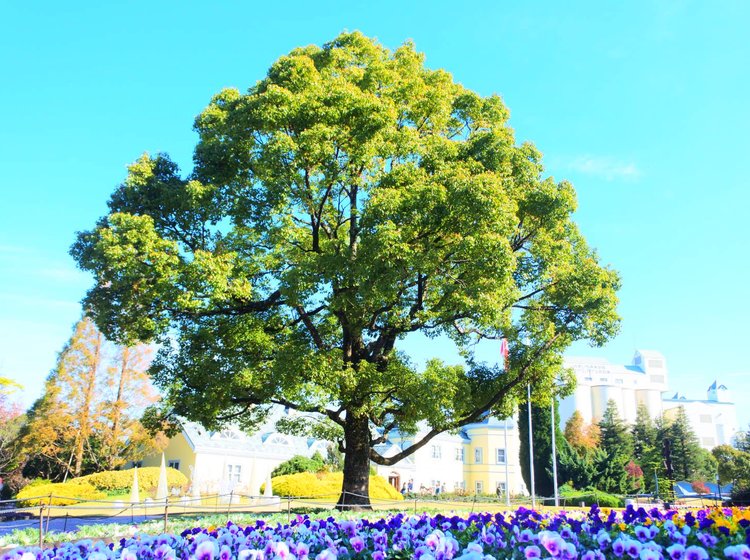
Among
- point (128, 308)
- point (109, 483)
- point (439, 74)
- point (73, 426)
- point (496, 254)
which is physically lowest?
point (109, 483)

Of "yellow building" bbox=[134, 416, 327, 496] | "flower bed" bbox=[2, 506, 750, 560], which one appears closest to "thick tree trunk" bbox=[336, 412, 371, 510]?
"flower bed" bbox=[2, 506, 750, 560]

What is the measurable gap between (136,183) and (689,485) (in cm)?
5629

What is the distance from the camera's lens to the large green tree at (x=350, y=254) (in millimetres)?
13320

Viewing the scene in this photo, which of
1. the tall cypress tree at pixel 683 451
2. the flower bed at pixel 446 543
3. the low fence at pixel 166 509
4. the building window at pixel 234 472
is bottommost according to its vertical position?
the low fence at pixel 166 509

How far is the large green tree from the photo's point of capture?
1332 centimetres

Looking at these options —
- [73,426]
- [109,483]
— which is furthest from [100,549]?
[73,426]

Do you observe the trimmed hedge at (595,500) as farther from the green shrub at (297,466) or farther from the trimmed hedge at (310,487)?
the green shrub at (297,466)

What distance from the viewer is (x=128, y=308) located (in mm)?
14172

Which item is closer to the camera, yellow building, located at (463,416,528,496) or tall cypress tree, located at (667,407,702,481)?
yellow building, located at (463,416,528,496)

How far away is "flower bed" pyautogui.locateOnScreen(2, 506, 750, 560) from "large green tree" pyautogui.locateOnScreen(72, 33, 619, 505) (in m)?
7.85

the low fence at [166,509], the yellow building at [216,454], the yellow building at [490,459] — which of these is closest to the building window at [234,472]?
the yellow building at [216,454]

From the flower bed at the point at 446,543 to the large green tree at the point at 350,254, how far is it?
7848mm

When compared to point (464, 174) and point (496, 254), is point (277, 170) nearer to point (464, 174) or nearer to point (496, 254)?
point (464, 174)

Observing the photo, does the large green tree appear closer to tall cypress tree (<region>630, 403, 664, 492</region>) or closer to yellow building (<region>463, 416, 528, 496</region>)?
yellow building (<region>463, 416, 528, 496</region>)
